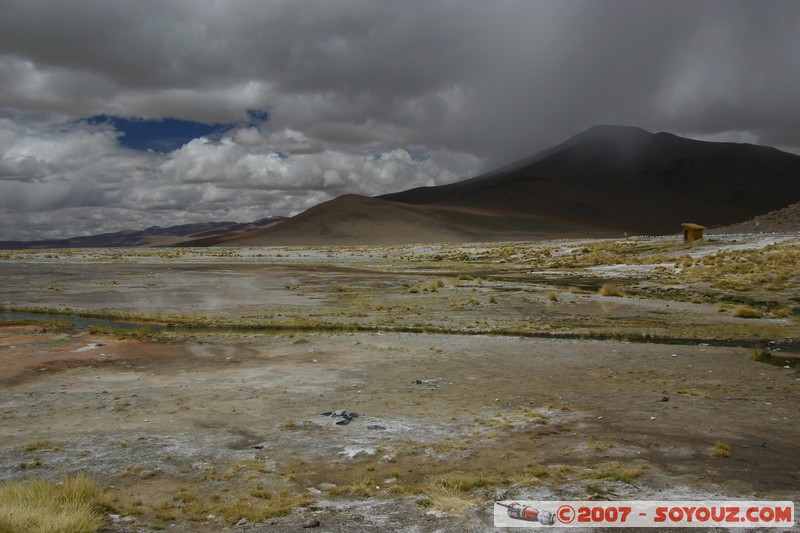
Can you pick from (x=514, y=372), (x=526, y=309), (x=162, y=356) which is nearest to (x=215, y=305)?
(x=162, y=356)

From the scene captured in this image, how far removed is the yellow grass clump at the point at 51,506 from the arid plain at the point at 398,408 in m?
0.31

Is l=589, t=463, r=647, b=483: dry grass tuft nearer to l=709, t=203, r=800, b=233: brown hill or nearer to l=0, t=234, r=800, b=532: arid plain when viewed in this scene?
l=0, t=234, r=800, b=532: arid plain

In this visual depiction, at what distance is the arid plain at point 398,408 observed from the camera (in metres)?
7.27

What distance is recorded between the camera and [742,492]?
6984 millimetres

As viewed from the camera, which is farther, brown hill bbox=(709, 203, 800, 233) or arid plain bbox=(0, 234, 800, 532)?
brown hill bbox=(709, 203, 800, 233)

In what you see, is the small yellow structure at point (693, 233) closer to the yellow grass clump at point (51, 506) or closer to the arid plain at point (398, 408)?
the arid plain at point (398, 408)

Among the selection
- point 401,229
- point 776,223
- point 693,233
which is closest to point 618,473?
point 693,233

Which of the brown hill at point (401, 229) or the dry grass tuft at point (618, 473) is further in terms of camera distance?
the brown hill at point (401, 229)

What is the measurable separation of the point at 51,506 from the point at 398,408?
634 cm

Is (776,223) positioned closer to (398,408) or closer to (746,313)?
(746,313)

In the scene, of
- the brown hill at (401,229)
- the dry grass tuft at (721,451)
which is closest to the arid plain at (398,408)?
the dry grass tuft at (721,451)

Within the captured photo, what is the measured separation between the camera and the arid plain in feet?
23.9

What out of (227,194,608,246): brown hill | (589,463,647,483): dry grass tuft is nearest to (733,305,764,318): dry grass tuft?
(589,463,647,483): dry grass tuft

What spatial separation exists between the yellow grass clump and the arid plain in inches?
12.2
